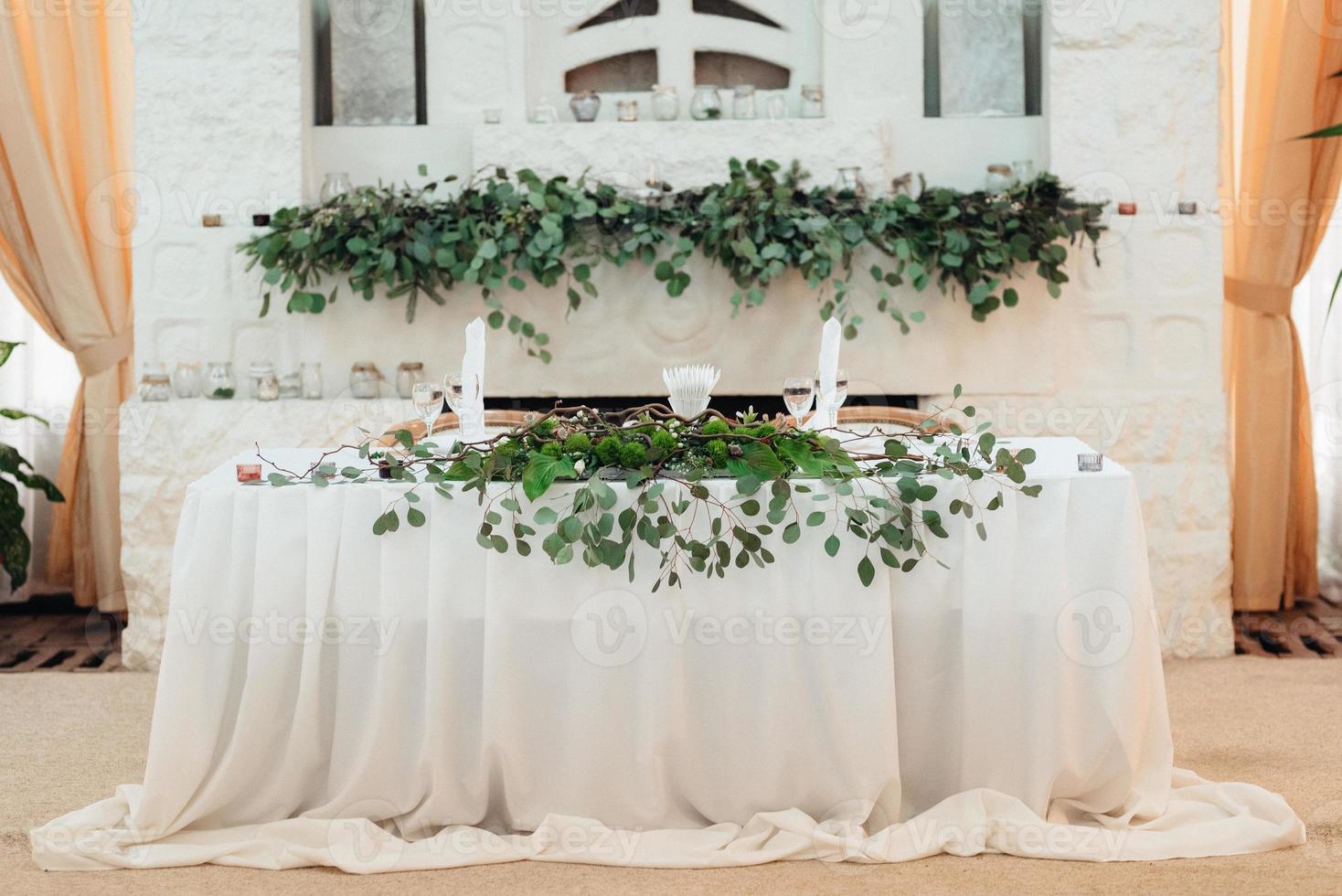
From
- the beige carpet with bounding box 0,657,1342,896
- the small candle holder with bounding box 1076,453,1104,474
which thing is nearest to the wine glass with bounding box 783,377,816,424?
the small candle holder with bounding box 1076,453,1104,474

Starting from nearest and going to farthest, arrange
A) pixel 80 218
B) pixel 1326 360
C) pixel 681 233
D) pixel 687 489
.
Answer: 1. pixel 687 489
2. pixel 681 233
3. pixel 80 218
4. pixel 1326 360

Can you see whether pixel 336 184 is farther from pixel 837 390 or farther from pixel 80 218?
pixel 837 390

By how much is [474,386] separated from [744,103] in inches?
66.5

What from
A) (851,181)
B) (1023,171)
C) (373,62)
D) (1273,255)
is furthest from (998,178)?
(373,62)

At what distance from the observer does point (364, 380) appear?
3686 millimetres

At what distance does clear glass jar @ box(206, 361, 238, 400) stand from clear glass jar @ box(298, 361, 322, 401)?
20 cm

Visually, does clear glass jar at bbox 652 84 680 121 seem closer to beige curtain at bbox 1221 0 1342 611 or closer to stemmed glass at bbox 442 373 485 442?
stemmed glass at bbox 442 373 485 442

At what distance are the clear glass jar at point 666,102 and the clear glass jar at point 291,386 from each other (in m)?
1.31

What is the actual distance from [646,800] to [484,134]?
6.96 ft

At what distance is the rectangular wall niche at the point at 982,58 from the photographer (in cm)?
386

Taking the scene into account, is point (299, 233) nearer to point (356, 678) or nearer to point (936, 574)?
point (356, 678)

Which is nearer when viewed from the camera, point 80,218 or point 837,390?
point 837,390

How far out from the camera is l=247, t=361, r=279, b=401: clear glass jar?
3697 mm

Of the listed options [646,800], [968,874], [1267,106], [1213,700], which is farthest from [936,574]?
[1267,106]
